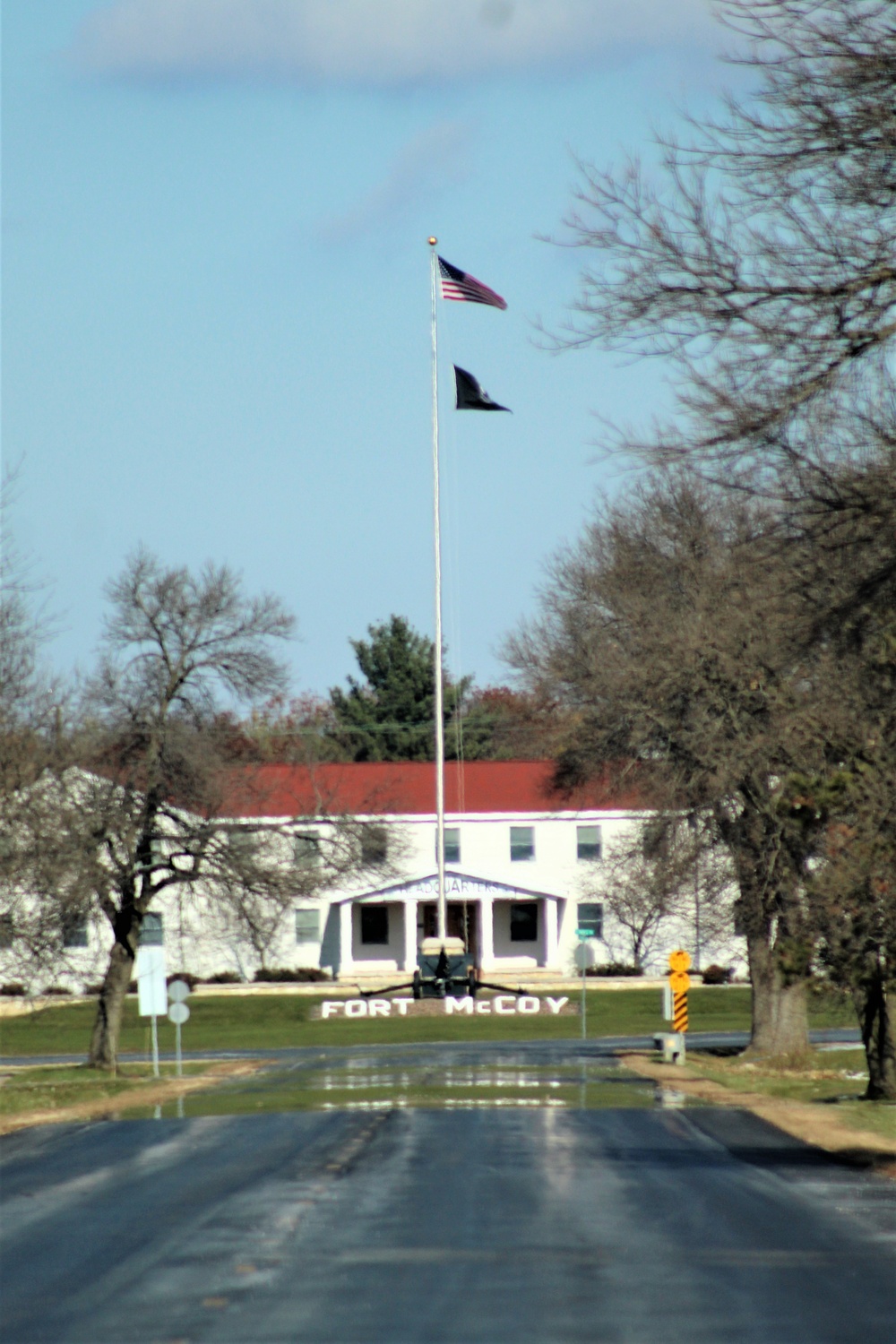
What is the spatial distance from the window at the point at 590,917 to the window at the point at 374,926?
7.64m

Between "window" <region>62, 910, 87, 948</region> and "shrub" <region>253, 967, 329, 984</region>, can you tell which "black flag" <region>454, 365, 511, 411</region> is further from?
"shrub" <region>253, 967, 329, 984</region>

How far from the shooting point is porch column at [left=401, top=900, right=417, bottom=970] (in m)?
68.2

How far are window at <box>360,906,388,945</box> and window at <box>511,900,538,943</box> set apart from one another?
199 inches

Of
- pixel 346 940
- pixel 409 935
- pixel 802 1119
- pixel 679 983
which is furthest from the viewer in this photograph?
pixel 346 940

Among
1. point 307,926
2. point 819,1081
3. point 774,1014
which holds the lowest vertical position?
point 819,1081

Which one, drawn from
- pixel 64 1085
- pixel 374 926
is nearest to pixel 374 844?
pixel 64 1085

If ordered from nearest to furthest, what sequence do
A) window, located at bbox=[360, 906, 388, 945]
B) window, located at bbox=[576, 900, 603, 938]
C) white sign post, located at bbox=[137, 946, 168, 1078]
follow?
white sign post, located at bbox=[137, 946, 168, 1078], window, located at bbox=[576, 900, 603, 938], window, located at bbox=[360, 906, 388, 945]

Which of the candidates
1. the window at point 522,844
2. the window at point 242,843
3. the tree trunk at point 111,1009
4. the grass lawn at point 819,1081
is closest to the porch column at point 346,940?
the window at point 522,844

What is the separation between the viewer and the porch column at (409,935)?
224ft

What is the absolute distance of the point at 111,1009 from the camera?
36.2 metres

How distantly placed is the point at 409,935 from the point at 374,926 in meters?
2.85

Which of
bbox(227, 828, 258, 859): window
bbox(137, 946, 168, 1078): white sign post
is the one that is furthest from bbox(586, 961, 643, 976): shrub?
bbox(137, 946, 168, 1078): white sign post

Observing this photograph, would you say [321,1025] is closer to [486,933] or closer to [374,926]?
[486,933]

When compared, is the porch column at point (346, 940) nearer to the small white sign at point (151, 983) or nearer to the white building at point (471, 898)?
the white building at point (471, 898)
